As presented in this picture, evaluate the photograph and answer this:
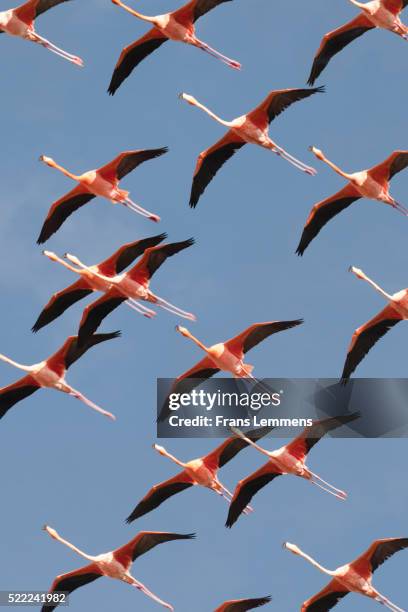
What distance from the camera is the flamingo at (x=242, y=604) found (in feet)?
188

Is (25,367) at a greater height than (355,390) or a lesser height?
lesser

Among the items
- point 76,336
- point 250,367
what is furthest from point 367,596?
point 76,336

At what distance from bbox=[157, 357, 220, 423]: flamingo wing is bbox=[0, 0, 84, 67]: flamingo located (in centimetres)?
936

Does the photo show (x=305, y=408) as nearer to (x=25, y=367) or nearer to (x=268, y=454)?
(x=268, y=454)

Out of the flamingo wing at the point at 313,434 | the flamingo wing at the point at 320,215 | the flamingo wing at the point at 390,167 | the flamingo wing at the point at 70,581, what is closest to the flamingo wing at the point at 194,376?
the flamingo wing at the point at 313,434

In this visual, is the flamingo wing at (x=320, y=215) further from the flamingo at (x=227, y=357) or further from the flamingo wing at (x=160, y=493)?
the flamingo wing at (x=160, y=493)

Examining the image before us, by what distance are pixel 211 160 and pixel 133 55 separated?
392 centimetres

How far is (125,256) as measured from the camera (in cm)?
6059

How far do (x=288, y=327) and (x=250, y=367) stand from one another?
62.8 inches

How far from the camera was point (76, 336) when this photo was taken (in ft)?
203

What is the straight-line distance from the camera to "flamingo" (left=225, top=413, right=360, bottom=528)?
58.2m

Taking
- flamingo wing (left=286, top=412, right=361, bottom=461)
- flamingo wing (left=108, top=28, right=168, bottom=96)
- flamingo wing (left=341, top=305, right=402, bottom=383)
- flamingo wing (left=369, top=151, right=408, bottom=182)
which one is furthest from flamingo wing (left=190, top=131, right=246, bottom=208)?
flamingo wing (left=286, top=412, right=361, bottom=461)

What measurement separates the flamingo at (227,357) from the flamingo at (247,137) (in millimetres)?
4409

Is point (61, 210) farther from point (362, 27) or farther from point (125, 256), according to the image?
point (362, 27)
